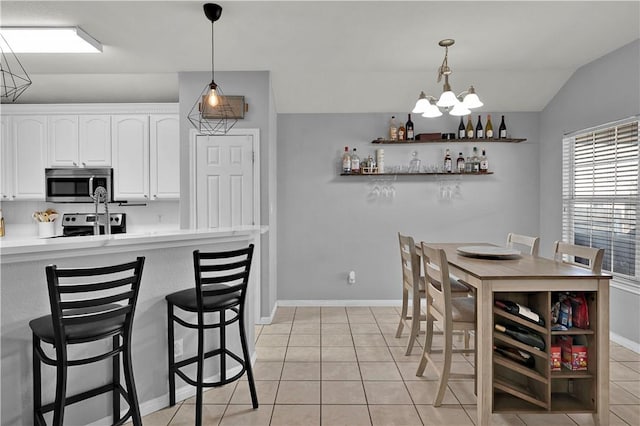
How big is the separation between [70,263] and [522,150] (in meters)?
4.60

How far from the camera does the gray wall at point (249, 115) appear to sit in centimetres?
389

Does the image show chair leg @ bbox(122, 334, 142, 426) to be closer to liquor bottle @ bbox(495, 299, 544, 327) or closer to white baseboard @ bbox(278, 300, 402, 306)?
liquor bottle @ bbox(495, 299, 544, 327)

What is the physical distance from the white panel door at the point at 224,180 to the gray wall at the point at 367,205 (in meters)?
0.68

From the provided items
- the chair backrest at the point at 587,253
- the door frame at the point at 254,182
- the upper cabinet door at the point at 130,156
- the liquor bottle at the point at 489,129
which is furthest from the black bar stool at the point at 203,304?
the liquor bottle at the point at 489,129

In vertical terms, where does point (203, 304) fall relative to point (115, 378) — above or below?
above

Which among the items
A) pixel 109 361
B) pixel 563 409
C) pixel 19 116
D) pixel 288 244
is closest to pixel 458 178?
pixel 288 244

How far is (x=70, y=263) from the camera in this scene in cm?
187

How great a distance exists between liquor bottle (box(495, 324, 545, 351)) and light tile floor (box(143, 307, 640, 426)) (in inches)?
19.4

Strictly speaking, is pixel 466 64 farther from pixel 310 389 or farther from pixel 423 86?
pixel 310 389

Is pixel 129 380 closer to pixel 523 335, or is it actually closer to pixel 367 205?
pixel 523 335

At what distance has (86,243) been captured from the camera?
72.8 inches

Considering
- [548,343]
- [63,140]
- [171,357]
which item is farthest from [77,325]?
[63,140]

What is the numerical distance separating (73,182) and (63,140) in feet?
1.69

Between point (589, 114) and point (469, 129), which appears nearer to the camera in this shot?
point (589, 114)
